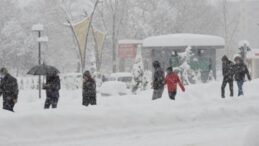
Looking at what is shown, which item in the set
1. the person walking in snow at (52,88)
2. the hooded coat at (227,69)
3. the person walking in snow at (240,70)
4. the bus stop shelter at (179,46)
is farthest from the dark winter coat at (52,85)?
the bus stop shelter at (179,46)

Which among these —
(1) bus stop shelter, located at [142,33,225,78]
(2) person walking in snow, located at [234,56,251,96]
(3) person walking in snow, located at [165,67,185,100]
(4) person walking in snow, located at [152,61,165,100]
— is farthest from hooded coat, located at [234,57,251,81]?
(1) bus stop shelter, located at [142,33,225,78]

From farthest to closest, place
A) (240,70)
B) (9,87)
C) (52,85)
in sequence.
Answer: (240,70)
(52,85)
(9,87)

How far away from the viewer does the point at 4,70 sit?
46.6 feet

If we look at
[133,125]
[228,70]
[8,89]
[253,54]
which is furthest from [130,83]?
[133,125]

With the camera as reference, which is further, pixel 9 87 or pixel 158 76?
pixel 158 76

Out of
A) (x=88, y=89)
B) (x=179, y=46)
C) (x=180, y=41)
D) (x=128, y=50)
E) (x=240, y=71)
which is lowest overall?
(x=88, y=89)

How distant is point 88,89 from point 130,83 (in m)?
16.3

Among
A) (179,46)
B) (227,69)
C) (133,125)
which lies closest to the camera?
(133,125)

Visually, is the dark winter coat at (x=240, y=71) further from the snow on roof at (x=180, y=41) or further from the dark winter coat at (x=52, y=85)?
the snow on roof at (x=180, y=41)

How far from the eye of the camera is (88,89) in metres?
15.7

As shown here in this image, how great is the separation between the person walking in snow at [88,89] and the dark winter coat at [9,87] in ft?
7.09

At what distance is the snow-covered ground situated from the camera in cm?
1080

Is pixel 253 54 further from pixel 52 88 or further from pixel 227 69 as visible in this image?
pixel 52 88

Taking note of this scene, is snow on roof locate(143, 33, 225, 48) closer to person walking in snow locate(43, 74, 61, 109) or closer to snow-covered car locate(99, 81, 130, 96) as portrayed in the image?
snow-covered car locate(99, 81, 130, 96)
